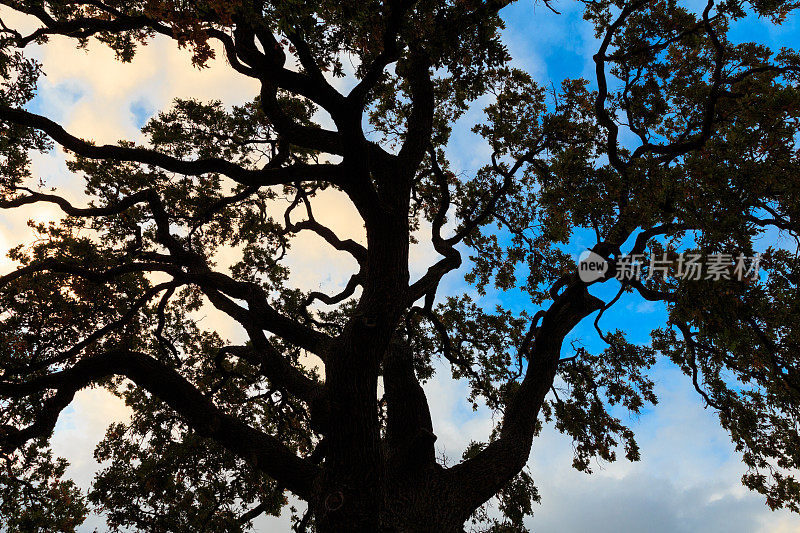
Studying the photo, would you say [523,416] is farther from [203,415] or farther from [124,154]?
[124,154]

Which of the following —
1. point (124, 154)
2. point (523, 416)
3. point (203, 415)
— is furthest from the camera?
point (523, 416)

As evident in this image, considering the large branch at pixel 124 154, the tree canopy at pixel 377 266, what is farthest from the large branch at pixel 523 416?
the large branch at pixel 124 154

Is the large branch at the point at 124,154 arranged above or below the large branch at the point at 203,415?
above

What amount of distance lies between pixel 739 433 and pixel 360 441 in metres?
9.09

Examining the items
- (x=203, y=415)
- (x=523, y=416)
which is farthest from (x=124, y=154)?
(x=523, y=416)

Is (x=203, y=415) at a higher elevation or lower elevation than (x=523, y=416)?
higher

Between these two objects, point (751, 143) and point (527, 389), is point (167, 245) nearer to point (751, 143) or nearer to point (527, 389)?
point (527, 389)

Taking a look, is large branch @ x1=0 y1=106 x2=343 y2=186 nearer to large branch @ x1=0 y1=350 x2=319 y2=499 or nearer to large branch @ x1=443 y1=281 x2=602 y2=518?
large branch @ x1=0 y1=350 x2=319 y2=499

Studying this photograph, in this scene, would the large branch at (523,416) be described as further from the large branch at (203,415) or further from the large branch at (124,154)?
the large branch at (124,154)

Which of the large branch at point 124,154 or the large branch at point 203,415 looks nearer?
the large branch at point 124,154

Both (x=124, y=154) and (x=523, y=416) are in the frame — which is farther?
(x=523, y=416)

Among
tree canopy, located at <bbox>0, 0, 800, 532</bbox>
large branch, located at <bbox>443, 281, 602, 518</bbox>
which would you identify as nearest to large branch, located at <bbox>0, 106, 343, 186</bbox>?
tree canopy, located at <bbox>0, 0, 800, 532</bbox>

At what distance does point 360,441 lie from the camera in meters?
5.36

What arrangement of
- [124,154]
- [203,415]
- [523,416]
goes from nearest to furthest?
[124,154], [203,415], [523,416]
